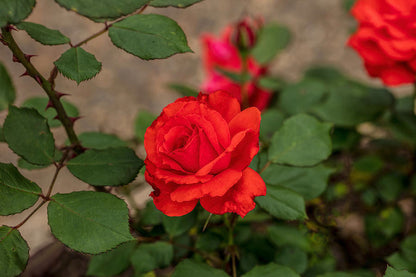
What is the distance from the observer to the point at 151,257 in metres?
0.51

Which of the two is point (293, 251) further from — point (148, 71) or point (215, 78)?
point (148, 71)

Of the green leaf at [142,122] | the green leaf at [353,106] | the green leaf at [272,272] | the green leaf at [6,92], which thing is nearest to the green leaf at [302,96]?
the green leaf at [353,106]

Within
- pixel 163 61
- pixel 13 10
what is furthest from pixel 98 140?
pixel 163 61

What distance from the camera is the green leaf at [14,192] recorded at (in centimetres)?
38

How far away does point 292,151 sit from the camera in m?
0.48

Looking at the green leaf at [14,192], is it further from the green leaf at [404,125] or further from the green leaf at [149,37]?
the green leaf at [404,125]

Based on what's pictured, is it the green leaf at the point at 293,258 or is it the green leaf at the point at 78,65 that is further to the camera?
the green leaf at the point at 293,258

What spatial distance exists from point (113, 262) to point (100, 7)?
38 cm

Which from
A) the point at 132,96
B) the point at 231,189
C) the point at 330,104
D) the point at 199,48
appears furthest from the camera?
the point at 199,48

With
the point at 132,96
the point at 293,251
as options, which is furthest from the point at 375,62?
the point at 132,96

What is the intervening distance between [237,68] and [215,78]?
5 cm

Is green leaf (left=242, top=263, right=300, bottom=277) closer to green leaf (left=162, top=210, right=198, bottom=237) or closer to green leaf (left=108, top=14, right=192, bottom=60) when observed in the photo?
green leaf (left=162, top=210, right=198, bottom=237)

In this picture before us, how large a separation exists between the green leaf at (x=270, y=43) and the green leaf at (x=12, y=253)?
0.62 meters

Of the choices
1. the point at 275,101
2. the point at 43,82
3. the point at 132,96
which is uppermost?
the point at 43,82
